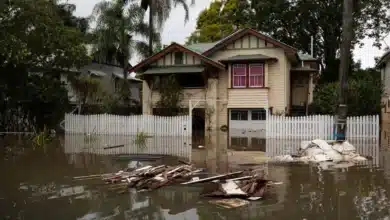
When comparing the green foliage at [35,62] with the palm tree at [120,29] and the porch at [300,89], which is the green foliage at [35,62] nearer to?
the palm tree at [120,29]


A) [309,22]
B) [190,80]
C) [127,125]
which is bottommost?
[127,125]

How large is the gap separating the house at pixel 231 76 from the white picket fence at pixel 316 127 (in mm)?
5739

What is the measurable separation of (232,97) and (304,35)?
19.2 meters

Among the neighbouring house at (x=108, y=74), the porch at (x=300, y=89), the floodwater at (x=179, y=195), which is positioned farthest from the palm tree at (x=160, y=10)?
the floodwater at (x=179, y=195)

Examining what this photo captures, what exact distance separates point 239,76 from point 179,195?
19895 millimetres

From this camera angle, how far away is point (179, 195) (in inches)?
365

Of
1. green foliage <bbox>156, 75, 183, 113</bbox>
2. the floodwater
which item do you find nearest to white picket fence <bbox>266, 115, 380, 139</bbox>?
the floodwater

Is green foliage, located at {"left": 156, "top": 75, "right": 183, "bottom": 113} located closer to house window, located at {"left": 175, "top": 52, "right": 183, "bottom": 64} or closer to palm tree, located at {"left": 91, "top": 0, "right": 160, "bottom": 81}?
house window, located at {"left": 175, "top": 52, "right": 183, "bottom": 64}

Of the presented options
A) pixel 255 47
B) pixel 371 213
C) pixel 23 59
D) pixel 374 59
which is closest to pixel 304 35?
pixel 374 59

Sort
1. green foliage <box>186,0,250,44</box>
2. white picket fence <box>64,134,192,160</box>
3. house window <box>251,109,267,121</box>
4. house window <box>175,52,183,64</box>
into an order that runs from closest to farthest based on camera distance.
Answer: white picket fence <box>64,134,192,160</box>
house window <box>251,109,267,121</box>
house window <box>175,52,183,64</box>
green foliage <box>186,0,250,44</box>

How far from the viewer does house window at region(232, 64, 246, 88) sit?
28.3 metres

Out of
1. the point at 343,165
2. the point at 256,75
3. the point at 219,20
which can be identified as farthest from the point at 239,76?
the point at 219,20

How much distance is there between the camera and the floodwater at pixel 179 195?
25.4 feet

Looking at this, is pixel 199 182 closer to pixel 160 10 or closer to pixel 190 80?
pixel 190 80
